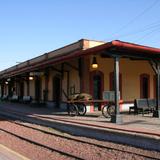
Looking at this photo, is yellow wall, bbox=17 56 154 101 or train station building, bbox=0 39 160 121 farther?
yellow wall, bbox=17 56 154 101

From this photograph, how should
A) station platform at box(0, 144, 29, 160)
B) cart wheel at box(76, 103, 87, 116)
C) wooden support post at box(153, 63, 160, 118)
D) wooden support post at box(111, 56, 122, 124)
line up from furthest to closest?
cart wheel at box(76, 103, 87, 116) < wooden support post at box(153, 63, 160, 118) < wooden support post at box(111, 56, 122, 124) < station platform at box(0, 144, 29, 160)

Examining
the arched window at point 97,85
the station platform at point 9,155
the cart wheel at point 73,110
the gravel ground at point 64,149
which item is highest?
the arched window at point 97,85

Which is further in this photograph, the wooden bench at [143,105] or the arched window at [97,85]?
the arched window at [97,85]

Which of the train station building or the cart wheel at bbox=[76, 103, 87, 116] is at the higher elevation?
the train station building

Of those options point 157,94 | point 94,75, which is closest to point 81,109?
point 94,75

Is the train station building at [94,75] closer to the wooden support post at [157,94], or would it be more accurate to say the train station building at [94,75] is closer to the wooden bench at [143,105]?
the wooden support post at [157,94]

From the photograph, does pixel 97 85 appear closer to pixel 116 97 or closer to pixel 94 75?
pixel 94 75

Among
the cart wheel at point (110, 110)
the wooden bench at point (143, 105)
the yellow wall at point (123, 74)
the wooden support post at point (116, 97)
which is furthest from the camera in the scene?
the yellow wall at point (123, 74)

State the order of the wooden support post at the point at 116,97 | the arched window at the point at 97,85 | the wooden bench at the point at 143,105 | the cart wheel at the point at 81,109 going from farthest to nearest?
1. the arched window at the point at 97,85
2. the cart wheel at the point at 81,109
3. the wooden bench at the point at 143,105
4. the wooden support post at the point at 116,97

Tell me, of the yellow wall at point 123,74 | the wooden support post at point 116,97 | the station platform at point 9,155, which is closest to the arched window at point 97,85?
the yellow wall at point 123,74

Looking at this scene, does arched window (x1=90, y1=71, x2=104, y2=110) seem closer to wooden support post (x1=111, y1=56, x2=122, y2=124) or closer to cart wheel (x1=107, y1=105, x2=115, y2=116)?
cart wheel (x1=107, y1=105, x2=115, y2=116)

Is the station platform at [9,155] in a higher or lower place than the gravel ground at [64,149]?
higher

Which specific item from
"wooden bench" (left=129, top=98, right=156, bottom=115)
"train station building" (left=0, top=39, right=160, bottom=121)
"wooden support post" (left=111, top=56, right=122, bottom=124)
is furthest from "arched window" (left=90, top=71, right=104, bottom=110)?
"wooden support post" (left=111, top=56, right=122, bottom=124)

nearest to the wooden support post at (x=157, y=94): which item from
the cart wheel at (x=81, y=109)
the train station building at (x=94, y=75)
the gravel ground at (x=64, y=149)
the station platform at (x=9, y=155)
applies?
the train station building at (x=94, y=75)
